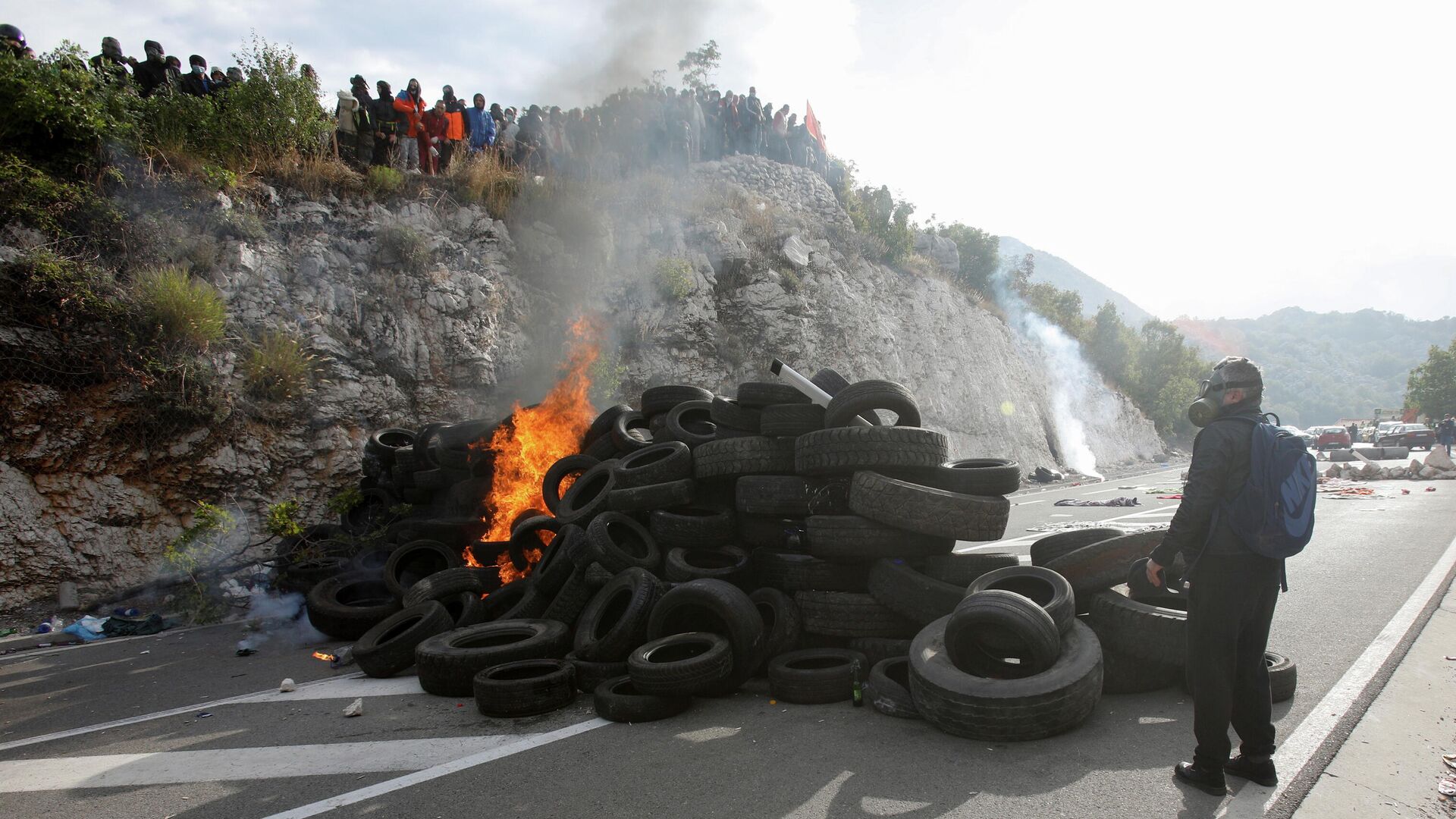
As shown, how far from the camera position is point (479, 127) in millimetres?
18406

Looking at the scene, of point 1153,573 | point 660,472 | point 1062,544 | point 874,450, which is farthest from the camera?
point 660,472

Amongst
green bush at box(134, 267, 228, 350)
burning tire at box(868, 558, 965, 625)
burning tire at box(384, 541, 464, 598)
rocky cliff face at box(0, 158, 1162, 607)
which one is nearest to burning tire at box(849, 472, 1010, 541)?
burning tire at box(868, 558, 965, 625)

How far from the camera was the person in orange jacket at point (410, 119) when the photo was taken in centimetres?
1700

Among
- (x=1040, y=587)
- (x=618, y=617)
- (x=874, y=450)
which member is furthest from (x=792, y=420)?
(x=1040, y=587)

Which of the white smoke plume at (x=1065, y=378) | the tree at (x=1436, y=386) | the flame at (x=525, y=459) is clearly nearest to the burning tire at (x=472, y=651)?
the flame at (x=525, y=459)

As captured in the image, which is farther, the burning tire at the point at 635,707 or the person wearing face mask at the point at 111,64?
the person wearing face mask at the point at 111,64

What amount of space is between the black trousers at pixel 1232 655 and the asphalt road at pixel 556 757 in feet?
1.13

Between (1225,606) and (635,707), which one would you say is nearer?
(1225,606)

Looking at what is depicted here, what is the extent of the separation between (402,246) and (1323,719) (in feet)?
53.6

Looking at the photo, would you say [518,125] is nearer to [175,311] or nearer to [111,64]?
[111,64]

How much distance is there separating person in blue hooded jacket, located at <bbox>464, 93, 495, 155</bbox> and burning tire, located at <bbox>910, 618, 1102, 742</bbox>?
18026 mm

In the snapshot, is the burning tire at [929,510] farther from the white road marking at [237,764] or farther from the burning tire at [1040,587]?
the white road marking at [237,764]

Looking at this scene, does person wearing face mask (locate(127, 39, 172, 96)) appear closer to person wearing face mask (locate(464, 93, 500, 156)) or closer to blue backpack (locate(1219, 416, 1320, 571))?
person wearing face mask (locate(464, 93, 500, 156))

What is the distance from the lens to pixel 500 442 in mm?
10555
